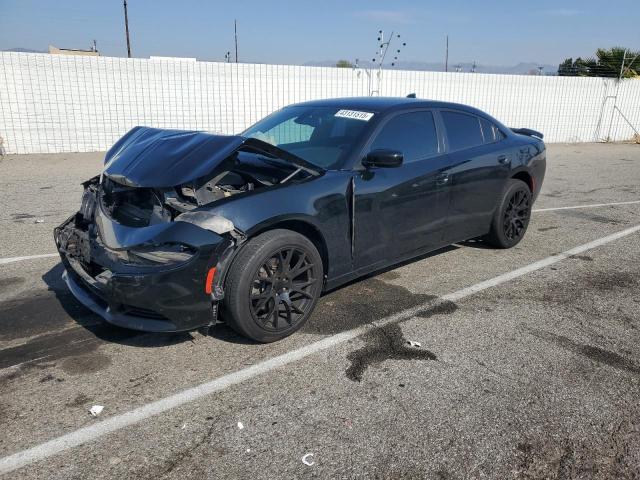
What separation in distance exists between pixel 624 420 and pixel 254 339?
85.4 inches

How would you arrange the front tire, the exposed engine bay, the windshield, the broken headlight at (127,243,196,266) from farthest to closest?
1. the windshield
2. the exposed engine bay
3. the front tire
4. the broken headlight at (127,243,196,266)

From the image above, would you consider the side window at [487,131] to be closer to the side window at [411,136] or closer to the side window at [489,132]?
the side window at [489,132]

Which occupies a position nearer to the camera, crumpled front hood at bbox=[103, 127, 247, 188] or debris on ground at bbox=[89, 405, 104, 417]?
debris on ground at bbox=[89, 405, 104, 417]

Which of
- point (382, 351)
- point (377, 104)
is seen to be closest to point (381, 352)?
point (382, 351)

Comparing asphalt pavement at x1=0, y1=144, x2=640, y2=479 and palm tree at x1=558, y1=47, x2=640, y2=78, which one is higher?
palm tree at x1=558, y1=47, x2=640, y2=78

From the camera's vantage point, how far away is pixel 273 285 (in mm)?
3416

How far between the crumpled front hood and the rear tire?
309cm

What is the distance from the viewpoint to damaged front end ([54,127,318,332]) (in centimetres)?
305

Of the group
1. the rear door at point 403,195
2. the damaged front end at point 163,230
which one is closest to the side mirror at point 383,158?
the rear door at point 403,195

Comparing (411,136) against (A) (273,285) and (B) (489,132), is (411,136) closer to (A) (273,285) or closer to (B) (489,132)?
(B) (489,132)

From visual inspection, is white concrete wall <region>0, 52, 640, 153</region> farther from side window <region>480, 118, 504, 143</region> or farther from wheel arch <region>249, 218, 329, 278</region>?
wheel arch <region>249, 218, 329, 278</region>

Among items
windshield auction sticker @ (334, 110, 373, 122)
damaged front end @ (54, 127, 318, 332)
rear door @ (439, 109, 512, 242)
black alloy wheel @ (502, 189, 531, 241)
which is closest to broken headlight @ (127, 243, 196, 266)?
damaged front end @ (54, 127, 318, 332)

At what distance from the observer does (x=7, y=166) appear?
1100cm

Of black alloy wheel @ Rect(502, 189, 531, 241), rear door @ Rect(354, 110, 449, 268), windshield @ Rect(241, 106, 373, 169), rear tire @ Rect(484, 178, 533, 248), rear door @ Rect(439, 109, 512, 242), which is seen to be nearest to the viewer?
rear door @ Rect(354, 110, 449, 268)
